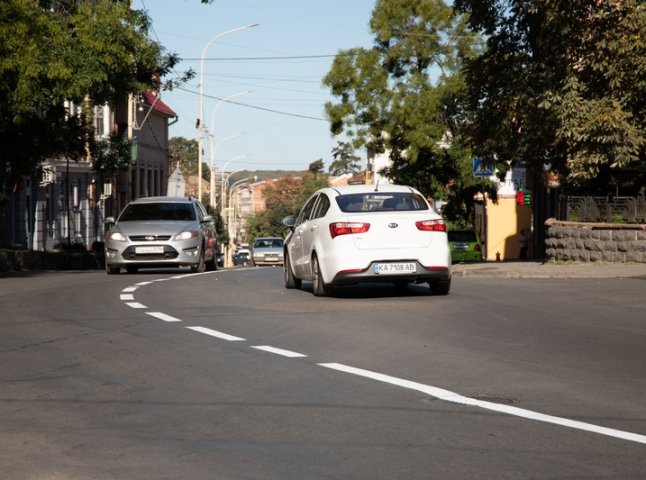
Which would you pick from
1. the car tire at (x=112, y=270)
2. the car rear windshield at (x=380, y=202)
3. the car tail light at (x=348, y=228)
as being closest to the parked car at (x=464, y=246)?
the car tire at (x=112, y=270)

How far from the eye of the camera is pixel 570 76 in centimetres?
2944

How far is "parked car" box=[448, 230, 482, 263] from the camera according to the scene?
52.8m

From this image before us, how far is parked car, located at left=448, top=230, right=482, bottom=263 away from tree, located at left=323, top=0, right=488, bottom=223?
21.7 feet

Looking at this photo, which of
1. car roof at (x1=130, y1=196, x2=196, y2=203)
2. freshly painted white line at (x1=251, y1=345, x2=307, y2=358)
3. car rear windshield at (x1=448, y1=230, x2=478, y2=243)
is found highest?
car roof at (x1=130, y1=196, x2=196, y2=203)

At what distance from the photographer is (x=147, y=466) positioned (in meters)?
6.40

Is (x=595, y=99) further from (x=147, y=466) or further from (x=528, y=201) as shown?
(x=528, y=201)

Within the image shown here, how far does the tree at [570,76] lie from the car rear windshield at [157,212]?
801 cm

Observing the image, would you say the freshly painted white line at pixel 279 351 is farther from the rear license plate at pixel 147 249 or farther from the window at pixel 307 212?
the rear license plate at pixel 147 249

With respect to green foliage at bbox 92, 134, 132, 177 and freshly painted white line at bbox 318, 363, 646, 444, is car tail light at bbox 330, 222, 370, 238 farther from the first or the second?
green foliage at bbox 92, 134, 132, 177

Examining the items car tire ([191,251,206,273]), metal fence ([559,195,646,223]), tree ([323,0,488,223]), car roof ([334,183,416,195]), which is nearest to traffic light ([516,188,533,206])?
tree ([323,0,488,223])

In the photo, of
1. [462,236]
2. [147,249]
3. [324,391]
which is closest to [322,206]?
[147,249]

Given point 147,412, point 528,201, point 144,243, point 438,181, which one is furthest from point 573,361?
point 438,181

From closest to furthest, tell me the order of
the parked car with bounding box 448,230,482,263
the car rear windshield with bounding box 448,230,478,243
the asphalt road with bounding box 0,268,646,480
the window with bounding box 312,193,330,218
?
the asphalt road with bounding box 0,268,646,480 < the window with bounding box 312,193,330,218 < the parked car with bounding box 448,230,482,263 < the car rear windshield with bounding box 448,230,478,243

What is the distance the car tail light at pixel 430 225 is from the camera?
18328mm
